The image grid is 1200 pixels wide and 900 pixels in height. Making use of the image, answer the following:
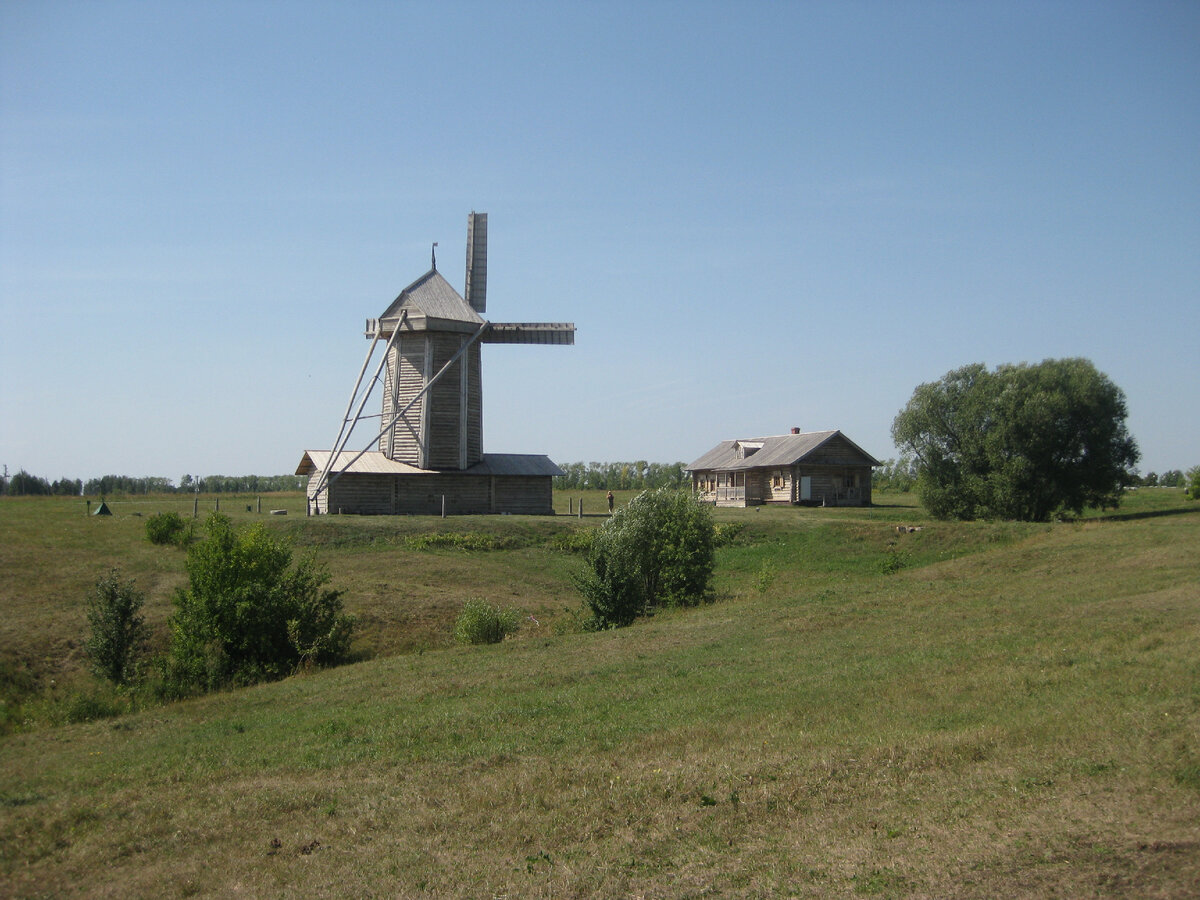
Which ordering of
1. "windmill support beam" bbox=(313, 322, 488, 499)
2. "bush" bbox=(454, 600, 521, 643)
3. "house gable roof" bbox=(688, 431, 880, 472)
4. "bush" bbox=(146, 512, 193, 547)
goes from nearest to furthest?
"bush" bbox=(454, 600, 521, 643) → "bush" bbox=(146, 512, 193, 547) → "windmill support beam" bbox=(313, 322, 488, 499) → "house gable roof" bbox=(688, 431, 880, 472)

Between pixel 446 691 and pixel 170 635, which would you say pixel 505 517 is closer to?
pixel 170 635

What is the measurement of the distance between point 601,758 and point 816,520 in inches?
1416

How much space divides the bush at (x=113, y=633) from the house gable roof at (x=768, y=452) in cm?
4025

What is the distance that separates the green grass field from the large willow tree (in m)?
23.5

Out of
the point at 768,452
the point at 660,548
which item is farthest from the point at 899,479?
the point at 660,548

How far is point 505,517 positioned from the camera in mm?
44469

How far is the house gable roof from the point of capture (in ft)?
181

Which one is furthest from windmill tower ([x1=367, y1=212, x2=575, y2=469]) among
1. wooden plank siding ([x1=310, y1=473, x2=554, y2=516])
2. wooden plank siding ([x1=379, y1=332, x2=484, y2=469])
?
wooden plank siding ([x1=310, y1=473, x2=554, y2=516])

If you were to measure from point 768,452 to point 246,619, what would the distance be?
43.0 meters

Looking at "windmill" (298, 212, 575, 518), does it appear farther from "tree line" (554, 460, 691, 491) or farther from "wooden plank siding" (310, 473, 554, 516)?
"tree line" (554, 460, 691, 491)

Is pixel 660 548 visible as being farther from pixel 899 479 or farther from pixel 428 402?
pixel 899 479

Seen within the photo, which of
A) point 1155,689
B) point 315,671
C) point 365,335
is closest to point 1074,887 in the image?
point 1155,689

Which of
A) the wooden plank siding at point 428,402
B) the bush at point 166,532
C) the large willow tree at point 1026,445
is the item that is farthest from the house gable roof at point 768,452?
the bush at point 166,532

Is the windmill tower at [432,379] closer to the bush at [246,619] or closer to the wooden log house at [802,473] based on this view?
the wooden log house at [802,473]
